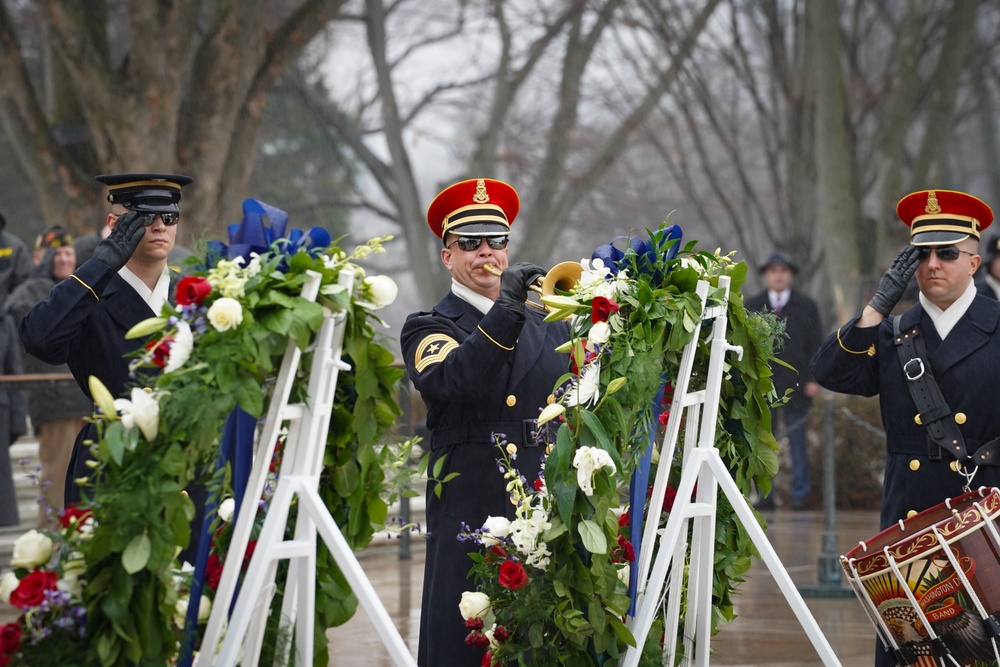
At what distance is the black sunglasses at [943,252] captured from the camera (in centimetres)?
486

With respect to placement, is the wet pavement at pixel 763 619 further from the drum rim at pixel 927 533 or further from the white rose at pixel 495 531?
the white rose at pixel 495 531

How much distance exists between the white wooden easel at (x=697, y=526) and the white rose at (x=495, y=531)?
1.39 ft

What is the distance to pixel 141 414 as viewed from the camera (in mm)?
3193

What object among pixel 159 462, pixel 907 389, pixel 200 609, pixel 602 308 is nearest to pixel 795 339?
pixel 907 389

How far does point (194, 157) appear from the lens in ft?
37.7

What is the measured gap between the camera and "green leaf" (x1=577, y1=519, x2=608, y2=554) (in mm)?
3670

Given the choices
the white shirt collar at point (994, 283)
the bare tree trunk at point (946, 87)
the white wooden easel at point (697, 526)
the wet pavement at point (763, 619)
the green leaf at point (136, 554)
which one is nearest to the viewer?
the green leaf at point (136, 554)

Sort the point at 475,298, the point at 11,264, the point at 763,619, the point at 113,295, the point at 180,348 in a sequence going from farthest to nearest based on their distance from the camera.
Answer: the point at 11,264, the point at 763,619, the point at 475,298, the point at 113,295, the point at 180,348

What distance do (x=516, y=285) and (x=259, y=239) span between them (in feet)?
2.96

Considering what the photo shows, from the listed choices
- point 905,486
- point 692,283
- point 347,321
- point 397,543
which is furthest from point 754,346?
point 397,543

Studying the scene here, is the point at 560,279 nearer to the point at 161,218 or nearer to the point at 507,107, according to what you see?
the point at 161,218

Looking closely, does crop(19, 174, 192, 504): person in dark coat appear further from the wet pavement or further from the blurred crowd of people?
the blurred crowd of people

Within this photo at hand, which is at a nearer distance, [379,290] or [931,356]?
[379,290]

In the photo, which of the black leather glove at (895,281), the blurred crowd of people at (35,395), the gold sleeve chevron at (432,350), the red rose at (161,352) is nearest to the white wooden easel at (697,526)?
the gold sleeve chevron at (432,350)
